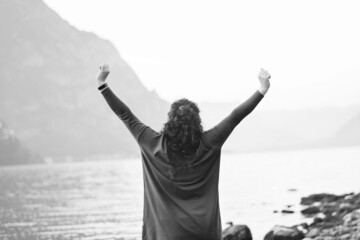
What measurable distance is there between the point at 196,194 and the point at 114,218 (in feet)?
137

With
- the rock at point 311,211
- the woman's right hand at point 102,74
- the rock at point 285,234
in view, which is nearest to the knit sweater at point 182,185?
the woman's right hand at point 102,74

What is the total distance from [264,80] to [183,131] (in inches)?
33.9

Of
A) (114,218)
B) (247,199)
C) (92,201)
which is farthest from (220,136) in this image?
(92,201)

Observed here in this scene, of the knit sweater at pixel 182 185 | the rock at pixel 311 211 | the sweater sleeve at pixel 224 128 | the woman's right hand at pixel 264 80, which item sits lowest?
the knit sweater at pixel 182 185

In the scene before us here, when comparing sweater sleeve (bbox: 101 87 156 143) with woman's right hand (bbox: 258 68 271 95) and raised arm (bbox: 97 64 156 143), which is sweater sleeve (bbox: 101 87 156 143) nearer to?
raised arm (bbox: 97 64 156 143)

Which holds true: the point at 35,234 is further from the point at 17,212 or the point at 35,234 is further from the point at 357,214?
the point at 357,214

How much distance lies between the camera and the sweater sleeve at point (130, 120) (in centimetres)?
423

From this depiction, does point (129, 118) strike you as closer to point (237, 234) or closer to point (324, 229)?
point (237, 234)

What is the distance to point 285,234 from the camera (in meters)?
25.7

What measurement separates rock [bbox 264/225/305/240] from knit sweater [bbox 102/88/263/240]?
2235cm

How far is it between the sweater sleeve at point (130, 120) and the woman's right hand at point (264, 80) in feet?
3.31

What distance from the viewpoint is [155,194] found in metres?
4.18

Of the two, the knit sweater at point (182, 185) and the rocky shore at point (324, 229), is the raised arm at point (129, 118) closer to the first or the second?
the knit sweater at point (182, 185)

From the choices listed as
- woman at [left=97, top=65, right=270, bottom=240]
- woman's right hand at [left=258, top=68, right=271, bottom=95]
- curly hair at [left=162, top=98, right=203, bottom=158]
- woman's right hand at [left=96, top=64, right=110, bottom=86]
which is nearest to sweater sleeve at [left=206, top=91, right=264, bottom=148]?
woman at [left=97, top=65, right=270, bottom=240]
